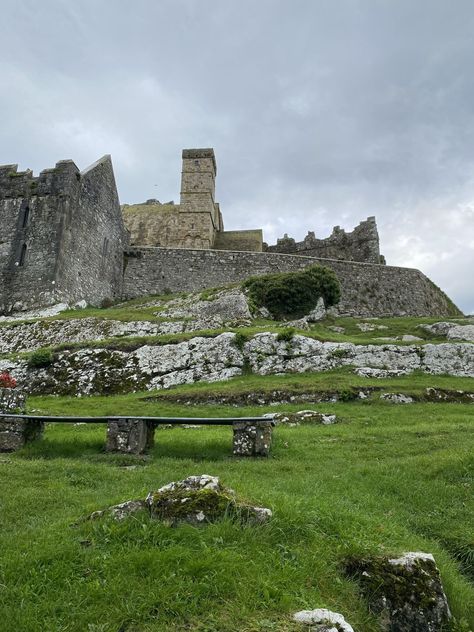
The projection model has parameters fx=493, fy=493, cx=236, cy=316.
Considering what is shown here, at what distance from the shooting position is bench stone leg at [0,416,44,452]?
1141cm

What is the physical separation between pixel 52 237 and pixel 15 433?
21431 mm

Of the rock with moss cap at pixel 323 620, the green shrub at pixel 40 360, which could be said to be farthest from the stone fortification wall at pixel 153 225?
the rock with moss cap at pixel 323 620

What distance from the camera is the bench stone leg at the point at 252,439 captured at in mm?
10758

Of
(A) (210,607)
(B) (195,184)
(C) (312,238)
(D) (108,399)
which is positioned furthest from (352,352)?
(B) (195,184)

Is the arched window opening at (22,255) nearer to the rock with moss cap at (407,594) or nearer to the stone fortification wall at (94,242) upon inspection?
the stone fortification wall at (94,242)

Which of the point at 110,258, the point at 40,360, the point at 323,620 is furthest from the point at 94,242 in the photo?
the point at 323,620

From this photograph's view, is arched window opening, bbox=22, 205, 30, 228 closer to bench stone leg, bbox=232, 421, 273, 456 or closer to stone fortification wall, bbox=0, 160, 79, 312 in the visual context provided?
stone fortification wall, bbox=0, 160, 79, 312

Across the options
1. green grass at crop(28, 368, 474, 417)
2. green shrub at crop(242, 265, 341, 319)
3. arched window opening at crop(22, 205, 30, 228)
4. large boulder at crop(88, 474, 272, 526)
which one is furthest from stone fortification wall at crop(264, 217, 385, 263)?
large boulder at crop(88, 474, 272, 526)

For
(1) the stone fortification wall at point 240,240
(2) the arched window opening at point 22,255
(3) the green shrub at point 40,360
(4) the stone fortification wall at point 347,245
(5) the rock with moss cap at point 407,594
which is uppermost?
(1) the stone fortification wall at point 240,240

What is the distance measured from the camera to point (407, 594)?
4.96m

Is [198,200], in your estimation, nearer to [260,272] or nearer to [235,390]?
[260,272]

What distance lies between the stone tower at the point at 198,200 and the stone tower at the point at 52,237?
23.3 m

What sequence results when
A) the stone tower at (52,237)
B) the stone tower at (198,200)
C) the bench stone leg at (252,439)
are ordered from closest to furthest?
the bench stone leg at (252,439)
the stone tower at (52,237)
the stone tower at (198,200)

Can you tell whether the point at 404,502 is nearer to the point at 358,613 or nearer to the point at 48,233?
the point at 358,613
